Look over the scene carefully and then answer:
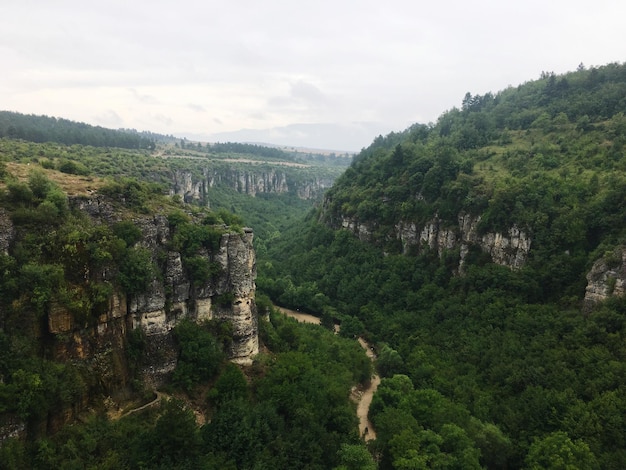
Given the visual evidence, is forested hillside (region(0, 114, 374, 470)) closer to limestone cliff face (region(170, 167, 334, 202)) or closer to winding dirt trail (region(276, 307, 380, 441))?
winding dirt trail (region(276, 307, 380, 441))

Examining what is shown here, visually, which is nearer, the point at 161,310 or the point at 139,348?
the point at 139,348

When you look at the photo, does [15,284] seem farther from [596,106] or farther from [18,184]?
[596,106]

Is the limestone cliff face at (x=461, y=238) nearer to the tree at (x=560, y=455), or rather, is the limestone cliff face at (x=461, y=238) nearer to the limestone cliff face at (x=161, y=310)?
the tree at (x=560, y=455)

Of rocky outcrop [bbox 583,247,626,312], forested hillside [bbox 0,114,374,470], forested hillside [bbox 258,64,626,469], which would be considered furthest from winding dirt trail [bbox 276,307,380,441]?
rocky outcrop [bbox 583,247,626,312]

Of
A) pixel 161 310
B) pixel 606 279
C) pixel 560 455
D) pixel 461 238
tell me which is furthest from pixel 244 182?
pixel 560 455

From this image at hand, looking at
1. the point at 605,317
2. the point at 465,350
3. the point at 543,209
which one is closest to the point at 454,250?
the point at 543,209

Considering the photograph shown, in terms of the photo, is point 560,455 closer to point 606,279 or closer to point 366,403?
point 366,403

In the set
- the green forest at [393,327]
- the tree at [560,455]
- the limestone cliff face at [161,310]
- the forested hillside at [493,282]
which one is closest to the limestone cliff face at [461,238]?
the forested hillside at [493,282]
